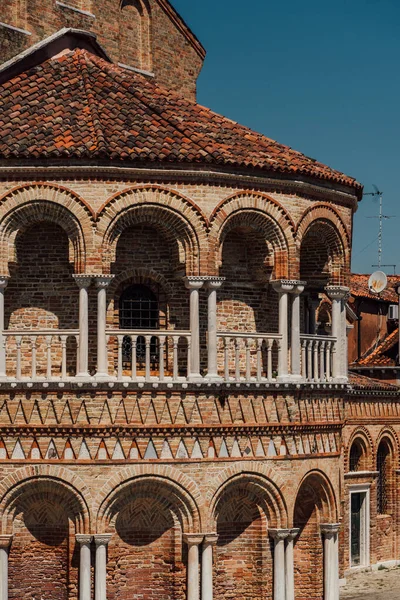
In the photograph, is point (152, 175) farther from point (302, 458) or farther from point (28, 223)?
point (302, 458)

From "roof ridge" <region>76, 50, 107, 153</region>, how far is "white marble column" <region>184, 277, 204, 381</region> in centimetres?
273

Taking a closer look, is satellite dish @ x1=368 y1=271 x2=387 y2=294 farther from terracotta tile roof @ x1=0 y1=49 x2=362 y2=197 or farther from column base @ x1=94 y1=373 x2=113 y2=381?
column base @ x1=94 y1=373 x2=113 y2=381

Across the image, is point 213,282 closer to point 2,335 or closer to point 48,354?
point 48,354

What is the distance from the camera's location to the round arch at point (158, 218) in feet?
83.2

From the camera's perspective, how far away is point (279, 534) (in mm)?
26312

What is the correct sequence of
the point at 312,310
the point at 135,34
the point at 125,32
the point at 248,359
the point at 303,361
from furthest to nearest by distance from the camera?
1. the point at 135,34
2. the point at 125,32
3. the point at 312,310
4. the point at 303,361
5. the point at 248,359

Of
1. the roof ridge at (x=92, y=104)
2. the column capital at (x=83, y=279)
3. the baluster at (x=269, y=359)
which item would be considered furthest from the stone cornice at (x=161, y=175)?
the baluster at (x=269, y=359)

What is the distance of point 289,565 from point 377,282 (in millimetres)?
22001

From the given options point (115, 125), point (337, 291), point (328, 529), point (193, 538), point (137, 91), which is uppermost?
point (137, 91)

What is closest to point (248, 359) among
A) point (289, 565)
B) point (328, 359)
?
point (328, 359)

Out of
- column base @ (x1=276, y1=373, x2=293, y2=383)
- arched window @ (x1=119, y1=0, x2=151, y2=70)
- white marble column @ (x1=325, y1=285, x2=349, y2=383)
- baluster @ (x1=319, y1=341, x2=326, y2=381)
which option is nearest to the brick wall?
arched window @ (x1=119, y1=0, x2=151, y2=70)

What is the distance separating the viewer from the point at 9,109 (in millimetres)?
26891

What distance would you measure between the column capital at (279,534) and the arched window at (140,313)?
365 centimetres

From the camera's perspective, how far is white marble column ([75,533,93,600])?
81.8ft
